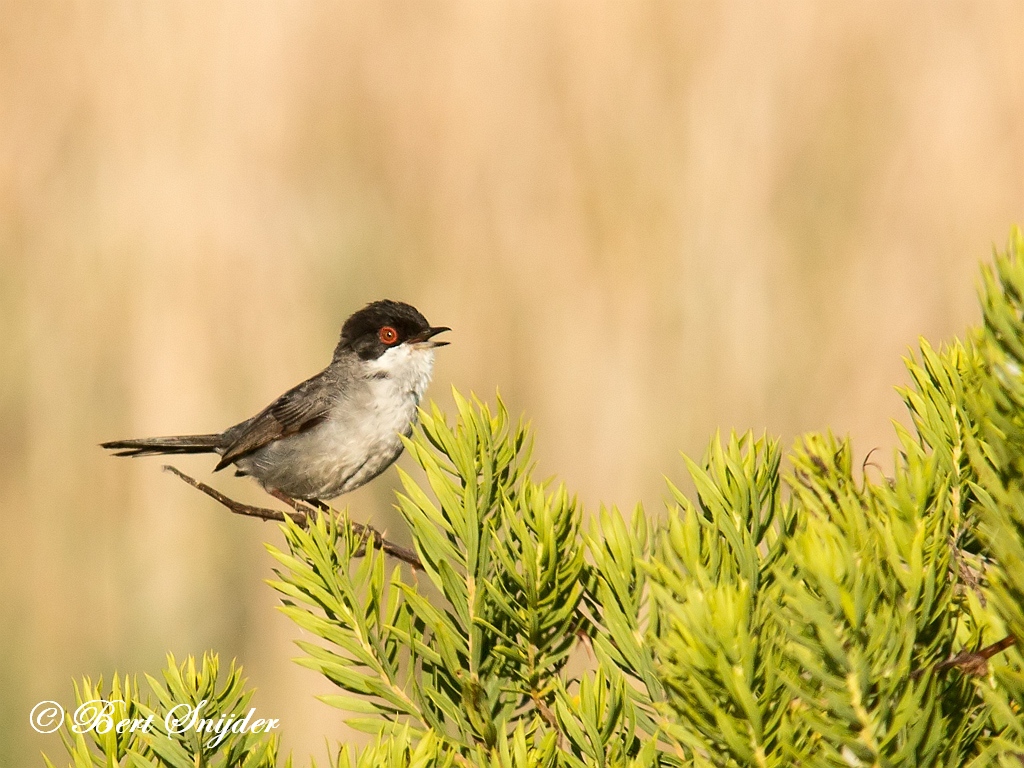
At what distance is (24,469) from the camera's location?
509 cm

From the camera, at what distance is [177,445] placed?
4777mm

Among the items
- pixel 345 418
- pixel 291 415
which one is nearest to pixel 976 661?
pixel 345 418

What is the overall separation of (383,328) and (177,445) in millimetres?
1116

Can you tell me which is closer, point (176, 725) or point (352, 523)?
point (176, 725)

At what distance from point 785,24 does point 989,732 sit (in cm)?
515

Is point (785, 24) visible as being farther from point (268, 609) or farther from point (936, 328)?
point (268, 609)

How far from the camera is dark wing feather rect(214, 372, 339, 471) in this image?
4.56m

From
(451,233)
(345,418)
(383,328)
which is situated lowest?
(345,418)

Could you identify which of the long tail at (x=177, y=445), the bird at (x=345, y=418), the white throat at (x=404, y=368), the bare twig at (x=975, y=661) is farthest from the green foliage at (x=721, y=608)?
the long tail at (x=177, y=445)

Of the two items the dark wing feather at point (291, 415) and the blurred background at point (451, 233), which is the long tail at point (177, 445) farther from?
the blurred background at point (451, 233)

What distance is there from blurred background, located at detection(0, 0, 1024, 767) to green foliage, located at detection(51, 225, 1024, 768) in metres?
3.89

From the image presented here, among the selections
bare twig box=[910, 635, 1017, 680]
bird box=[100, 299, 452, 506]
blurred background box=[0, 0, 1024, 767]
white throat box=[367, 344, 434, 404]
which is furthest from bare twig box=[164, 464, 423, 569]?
blurred background box=[0, 0, 1024, 767]

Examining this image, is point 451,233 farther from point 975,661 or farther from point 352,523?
point 975,661

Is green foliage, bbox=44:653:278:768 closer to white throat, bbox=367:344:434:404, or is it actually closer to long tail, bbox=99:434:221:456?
white throat, bbox=367:344:434:404
